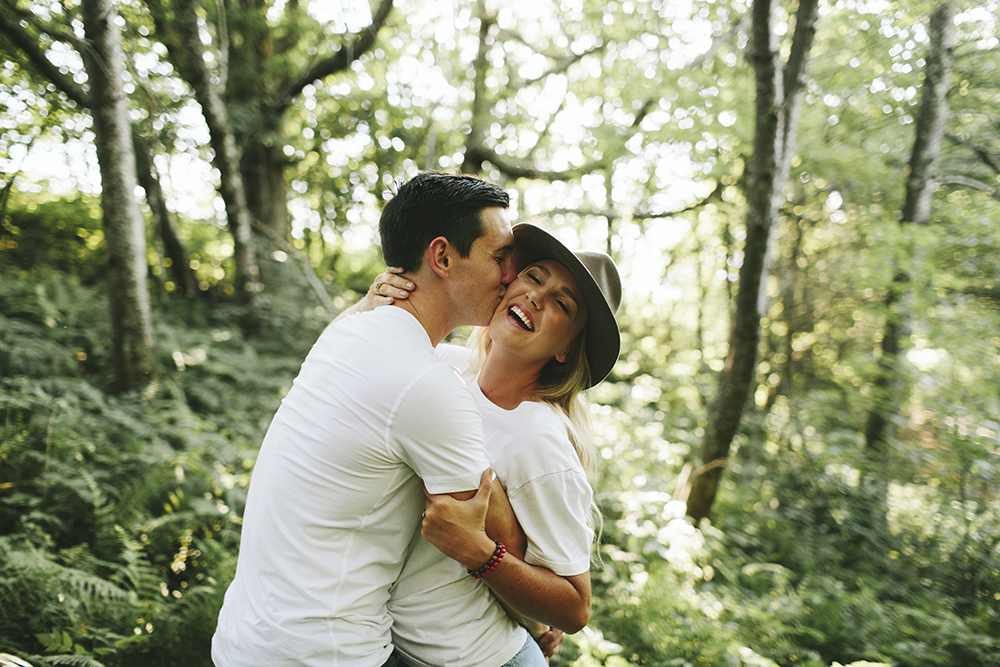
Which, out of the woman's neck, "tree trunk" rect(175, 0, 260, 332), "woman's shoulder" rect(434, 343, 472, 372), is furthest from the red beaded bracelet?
"tree trunk" rect(175, 0, 260, 332)

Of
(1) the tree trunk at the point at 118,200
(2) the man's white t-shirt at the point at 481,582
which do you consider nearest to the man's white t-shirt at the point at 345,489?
(2) the man's white t-shirt at the point at 481,582

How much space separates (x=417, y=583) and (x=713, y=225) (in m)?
11.3

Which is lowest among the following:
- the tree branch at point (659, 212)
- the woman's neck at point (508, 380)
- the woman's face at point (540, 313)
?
the woman's neck at point (508, 380)

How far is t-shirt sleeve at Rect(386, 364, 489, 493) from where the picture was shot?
150cm

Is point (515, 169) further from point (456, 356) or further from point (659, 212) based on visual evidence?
point (456, 356)

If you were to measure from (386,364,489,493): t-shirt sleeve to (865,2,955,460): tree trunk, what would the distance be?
7055 mm

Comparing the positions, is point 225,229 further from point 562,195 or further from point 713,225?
point 713,225

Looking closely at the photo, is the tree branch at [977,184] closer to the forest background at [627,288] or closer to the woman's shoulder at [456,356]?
the forest background at [627,288]

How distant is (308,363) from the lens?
1.79 meters

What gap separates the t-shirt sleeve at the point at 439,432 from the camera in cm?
150

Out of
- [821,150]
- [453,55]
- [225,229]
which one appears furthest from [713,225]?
[225,229]

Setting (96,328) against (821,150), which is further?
(821,150)

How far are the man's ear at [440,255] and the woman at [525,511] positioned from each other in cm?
12

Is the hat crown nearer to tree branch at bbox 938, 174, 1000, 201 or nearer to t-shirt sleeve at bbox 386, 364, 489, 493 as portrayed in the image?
t-shirt sleeve at bbox 386, 364, 489, 493
